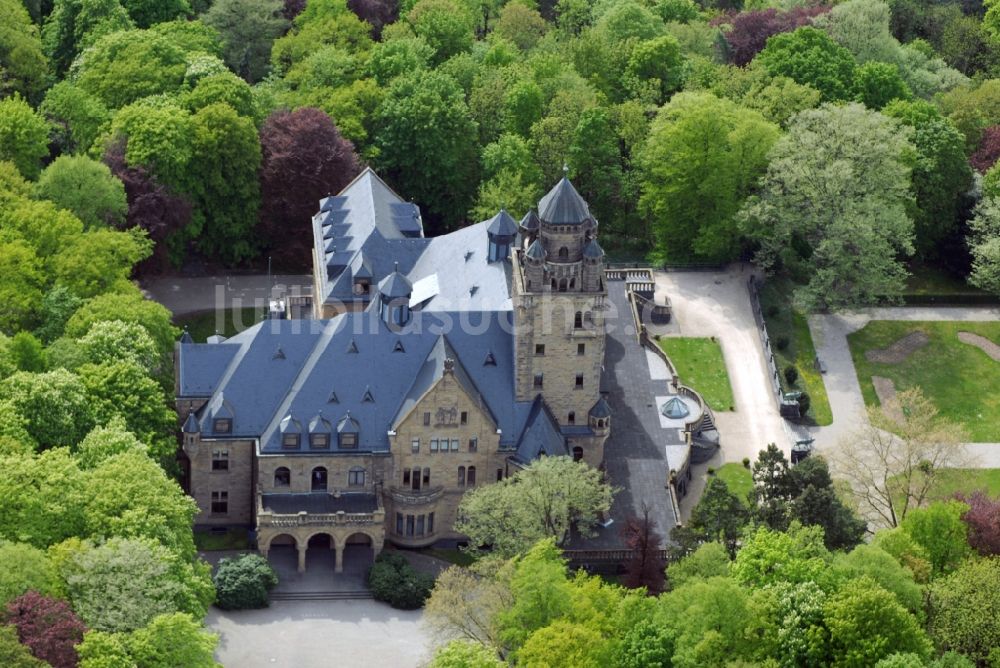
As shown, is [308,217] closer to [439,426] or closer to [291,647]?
[439,426]

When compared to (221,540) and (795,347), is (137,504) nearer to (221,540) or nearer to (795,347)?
A: (221,540)

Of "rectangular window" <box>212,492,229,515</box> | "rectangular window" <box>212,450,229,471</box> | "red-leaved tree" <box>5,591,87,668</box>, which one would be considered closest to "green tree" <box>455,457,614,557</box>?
"rectangular window" <box>212,450,229,471</box>

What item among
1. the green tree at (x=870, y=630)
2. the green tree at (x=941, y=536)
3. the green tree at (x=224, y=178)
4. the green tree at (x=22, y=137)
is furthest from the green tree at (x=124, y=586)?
the green tree at (x=22, y=137)

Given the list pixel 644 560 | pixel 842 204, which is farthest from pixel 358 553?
pixel 842 204

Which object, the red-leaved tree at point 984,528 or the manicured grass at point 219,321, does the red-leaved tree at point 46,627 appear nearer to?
the manicured grass at point 219,321

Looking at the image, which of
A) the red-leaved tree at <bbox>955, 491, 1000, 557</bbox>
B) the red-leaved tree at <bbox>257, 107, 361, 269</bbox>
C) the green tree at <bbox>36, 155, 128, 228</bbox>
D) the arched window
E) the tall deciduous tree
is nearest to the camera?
the red-leaved tree at <bbox>955, 491, 1000, 557</bbox>

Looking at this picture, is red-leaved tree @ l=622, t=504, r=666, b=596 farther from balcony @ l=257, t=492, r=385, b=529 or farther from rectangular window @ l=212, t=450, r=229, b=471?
rectangular window @ l=212, t=450, r=229, b=471
